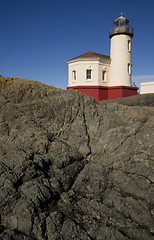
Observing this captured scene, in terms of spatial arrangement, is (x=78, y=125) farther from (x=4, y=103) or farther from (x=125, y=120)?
(x=4, y=103)

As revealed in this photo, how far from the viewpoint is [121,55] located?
2628 cm

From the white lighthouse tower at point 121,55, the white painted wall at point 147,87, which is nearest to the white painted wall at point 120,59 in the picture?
the white lighthouse tower at point 121,55

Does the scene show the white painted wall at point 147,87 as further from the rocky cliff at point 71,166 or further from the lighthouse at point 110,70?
the rocky cliff at point 71,166

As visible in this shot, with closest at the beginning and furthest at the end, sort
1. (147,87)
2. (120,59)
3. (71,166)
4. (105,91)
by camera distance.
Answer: (71,166)
(147,87)
(120,59)
(105,91)

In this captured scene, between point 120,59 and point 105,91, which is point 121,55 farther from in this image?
point 105,91

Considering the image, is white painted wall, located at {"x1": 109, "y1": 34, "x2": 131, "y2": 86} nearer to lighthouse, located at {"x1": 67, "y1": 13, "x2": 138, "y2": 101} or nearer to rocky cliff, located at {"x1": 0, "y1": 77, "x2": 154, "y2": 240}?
lighthouse, located at {"x1": 67, "y1": 13, "x2": 138, "y2": 101}

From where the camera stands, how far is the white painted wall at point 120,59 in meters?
26.3

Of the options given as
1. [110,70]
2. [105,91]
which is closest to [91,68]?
[110,70]

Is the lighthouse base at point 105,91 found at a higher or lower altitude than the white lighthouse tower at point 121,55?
lower

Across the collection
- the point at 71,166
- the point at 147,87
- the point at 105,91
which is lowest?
the point at 71,166

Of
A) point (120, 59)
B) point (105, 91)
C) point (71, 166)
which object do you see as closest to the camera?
point (71, 166)

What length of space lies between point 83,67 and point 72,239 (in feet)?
77.4

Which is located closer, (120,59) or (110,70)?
(120,59)

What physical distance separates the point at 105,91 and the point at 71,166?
68.6ft
